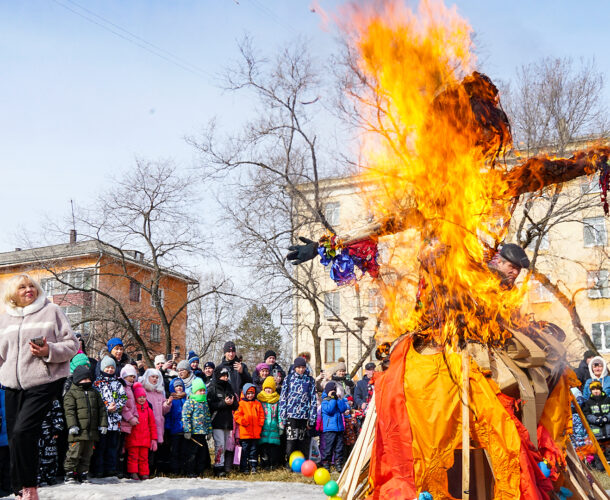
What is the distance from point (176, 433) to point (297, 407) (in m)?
1.85

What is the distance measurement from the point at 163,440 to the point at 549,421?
671 centimetres

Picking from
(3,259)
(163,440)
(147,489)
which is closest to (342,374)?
(163,440)

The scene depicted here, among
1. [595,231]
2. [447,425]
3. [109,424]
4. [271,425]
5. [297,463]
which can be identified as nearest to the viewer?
[447,425]

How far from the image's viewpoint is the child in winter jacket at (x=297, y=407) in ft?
33.2

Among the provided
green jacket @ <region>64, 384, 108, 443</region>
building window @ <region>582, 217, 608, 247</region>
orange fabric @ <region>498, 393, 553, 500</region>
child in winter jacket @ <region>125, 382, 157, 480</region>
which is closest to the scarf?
child in winter jacket @ <region>125, 382, 157, 480</region>

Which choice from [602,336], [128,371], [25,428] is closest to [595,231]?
[602,336]

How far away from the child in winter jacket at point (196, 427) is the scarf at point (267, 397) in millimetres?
1052

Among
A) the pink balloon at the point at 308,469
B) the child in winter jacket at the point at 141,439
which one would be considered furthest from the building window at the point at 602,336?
the pink balloon at the point at 308,469

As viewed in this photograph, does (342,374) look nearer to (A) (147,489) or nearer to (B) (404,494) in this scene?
(A) (147,489)

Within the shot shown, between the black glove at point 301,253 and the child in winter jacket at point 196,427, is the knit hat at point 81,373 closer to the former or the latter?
the child in winter jacket at point 196,427

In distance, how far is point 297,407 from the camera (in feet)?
33.4

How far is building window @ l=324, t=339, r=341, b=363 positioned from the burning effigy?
3688cm

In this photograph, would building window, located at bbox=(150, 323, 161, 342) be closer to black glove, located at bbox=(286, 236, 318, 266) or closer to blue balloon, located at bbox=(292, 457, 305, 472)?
blue balloon, located at bbox=(292, 457, 305, 472)

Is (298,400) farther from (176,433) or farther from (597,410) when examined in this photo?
(597,410)
